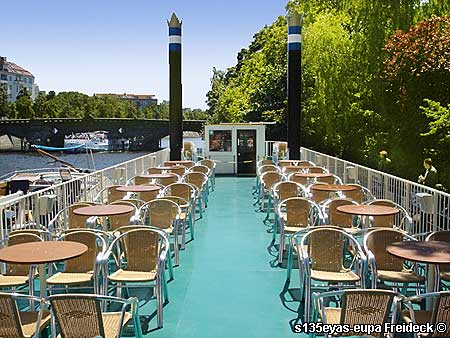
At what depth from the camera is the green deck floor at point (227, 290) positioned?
4430 mm

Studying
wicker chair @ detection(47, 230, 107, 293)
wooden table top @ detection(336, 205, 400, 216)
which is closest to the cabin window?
wooden table top @ detection(336, 205, 400, 216)

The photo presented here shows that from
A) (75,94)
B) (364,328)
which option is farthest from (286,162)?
(75,94)

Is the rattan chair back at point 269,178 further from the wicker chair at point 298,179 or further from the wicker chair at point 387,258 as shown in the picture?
the wicker chair at point 387,258

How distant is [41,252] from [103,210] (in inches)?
74.3

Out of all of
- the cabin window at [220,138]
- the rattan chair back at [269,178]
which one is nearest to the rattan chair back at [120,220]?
the rattan chair back at [269,178]

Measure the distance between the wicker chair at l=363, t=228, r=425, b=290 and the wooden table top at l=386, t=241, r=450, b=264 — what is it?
290 millimetres

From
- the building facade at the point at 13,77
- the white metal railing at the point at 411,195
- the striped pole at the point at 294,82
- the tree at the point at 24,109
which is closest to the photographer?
the white metal railing at the point at 411,195

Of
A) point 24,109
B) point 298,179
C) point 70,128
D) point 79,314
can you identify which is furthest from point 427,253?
point 24,109

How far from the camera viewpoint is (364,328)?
10.6 ft

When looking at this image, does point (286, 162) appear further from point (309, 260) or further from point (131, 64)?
point (131, 64)

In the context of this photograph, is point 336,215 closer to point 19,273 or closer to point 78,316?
point 19,273

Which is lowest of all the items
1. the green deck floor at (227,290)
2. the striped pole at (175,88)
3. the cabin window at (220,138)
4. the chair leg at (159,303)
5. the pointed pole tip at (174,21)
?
the green deck floor at (227,290)

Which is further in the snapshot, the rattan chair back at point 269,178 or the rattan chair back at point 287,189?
the rattan chair back at point 269,178

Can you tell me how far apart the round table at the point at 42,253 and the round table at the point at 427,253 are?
98.7 inches
